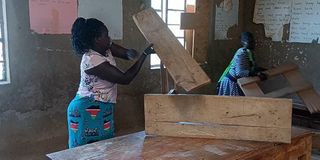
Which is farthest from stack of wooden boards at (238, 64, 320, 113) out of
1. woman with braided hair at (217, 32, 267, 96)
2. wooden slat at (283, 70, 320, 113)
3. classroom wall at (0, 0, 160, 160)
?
classroom wall at (0, 0, 160, 160)

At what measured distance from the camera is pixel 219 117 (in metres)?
1.86

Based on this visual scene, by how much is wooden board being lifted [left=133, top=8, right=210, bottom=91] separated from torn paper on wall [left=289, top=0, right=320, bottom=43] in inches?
116

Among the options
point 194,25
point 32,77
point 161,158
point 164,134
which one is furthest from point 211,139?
point 194,25

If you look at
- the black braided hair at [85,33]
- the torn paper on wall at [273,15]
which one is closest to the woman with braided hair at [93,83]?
the black braided hair at [85,33]

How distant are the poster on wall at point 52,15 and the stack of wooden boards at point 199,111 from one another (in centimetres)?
139

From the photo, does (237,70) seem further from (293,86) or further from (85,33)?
(85,33)

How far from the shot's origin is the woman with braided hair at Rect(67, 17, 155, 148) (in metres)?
2.00

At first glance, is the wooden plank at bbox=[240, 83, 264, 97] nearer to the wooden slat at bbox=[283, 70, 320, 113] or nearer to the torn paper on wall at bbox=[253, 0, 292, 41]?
the wooden slat at bbox=[283, 70, 320, 113]

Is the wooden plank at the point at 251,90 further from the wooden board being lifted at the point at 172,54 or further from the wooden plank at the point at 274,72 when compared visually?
the wooden board being lifted at the point at 172,54

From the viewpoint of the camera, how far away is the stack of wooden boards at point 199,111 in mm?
1789

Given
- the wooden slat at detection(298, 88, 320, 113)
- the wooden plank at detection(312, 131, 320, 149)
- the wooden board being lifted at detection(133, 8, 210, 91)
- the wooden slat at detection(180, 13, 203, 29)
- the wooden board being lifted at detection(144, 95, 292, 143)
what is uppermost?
the wooden slat at detection(180, 13, 203, 29)

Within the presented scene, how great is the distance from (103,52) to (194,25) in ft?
8.17

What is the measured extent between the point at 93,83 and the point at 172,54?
532mm

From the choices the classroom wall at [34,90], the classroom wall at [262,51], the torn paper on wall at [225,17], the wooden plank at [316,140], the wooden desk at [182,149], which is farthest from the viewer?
the torn paper on wall at [225,17]
